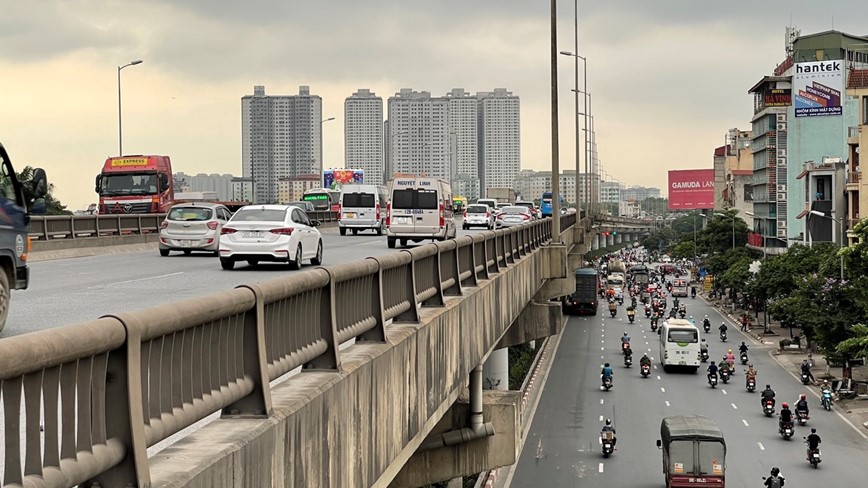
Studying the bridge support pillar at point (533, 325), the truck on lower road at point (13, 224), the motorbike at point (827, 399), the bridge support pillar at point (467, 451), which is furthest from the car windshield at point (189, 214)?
the motorbike at point (827, 399)

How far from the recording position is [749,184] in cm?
14212

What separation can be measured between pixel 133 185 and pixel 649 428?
77.4 ft

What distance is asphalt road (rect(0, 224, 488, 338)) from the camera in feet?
52.9

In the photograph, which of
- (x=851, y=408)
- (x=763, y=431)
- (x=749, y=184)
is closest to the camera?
(x=763, y=431)

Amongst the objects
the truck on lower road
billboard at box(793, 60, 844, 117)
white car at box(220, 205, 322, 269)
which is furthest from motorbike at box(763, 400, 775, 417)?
billboard at box(793, 60, 844, 117)

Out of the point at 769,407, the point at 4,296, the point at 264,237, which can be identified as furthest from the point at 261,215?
the point at 769,407

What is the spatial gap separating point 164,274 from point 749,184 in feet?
409

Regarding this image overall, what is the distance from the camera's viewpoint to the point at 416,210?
4081 cm

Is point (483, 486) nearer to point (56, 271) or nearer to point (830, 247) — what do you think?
point (56, 271)

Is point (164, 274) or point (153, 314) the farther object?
point (164, 274)

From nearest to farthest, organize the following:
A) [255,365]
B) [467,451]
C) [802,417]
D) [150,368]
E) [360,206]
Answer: [150,368]
[255,365]
[467,451]
[802,417]
[360,206]

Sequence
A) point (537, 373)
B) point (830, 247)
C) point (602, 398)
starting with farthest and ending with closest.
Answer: point (830, 247) < point (537, 373) < point (602, 398)

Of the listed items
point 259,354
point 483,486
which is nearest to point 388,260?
point 259,354

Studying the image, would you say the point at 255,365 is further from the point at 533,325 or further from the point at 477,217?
the point at 477,217
